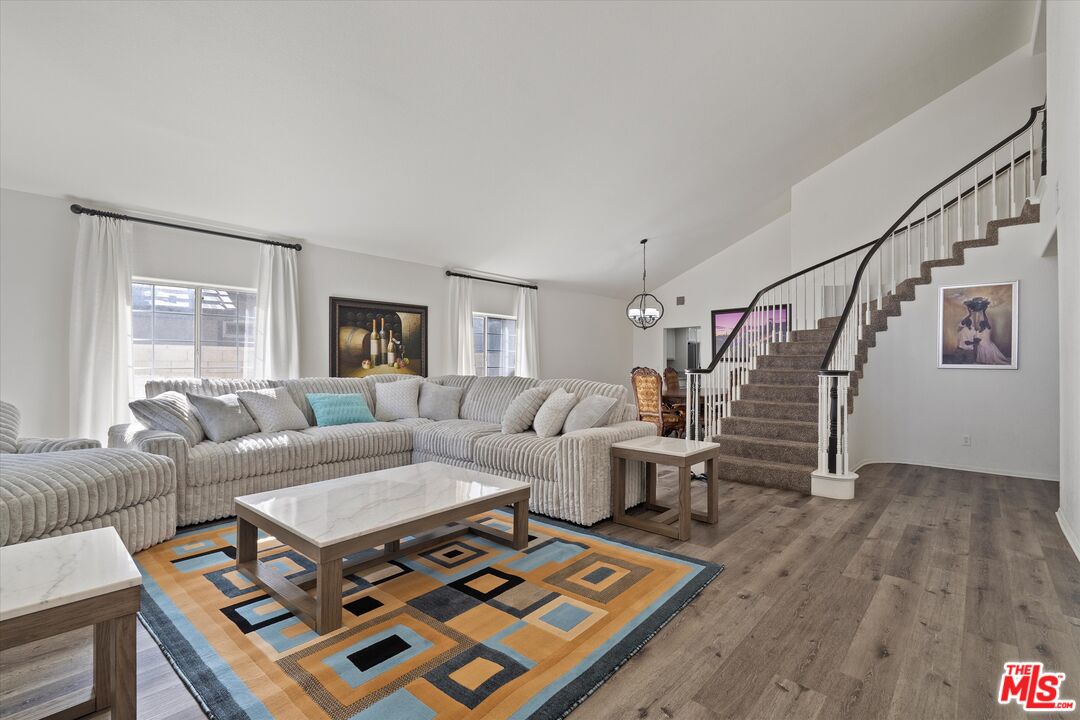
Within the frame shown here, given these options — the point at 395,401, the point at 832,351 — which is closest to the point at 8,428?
the point at 395,401

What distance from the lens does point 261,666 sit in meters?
1.77

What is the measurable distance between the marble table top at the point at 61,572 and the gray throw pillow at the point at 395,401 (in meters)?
3.27

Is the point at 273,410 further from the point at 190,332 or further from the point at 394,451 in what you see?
the point at 190,332

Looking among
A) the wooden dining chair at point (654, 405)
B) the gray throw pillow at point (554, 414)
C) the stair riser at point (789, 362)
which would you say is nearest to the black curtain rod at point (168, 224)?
the gray throw pillow at point (554, 414)

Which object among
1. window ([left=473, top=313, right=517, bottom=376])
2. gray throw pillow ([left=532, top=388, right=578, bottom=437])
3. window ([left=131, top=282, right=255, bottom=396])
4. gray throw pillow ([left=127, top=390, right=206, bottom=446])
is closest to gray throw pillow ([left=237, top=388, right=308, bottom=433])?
gray throw pillow ([left=127, top=390, right=206, bottom=446])

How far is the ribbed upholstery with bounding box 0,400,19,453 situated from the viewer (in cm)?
283

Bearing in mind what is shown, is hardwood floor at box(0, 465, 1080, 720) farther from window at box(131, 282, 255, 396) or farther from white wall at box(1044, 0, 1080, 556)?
window at box(131, 282, 255, 396)

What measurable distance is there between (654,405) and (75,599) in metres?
5.51

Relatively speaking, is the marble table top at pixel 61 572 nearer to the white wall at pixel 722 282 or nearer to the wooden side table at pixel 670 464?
the wooden side table at pixel 670 464

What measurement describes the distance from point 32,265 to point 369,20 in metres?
3.25

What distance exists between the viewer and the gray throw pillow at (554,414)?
3773 millimetres

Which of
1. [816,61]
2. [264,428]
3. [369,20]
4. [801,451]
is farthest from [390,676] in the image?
[816,61]

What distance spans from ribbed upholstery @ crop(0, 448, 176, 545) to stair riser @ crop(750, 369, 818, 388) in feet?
17.9

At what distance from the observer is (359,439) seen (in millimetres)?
4133
